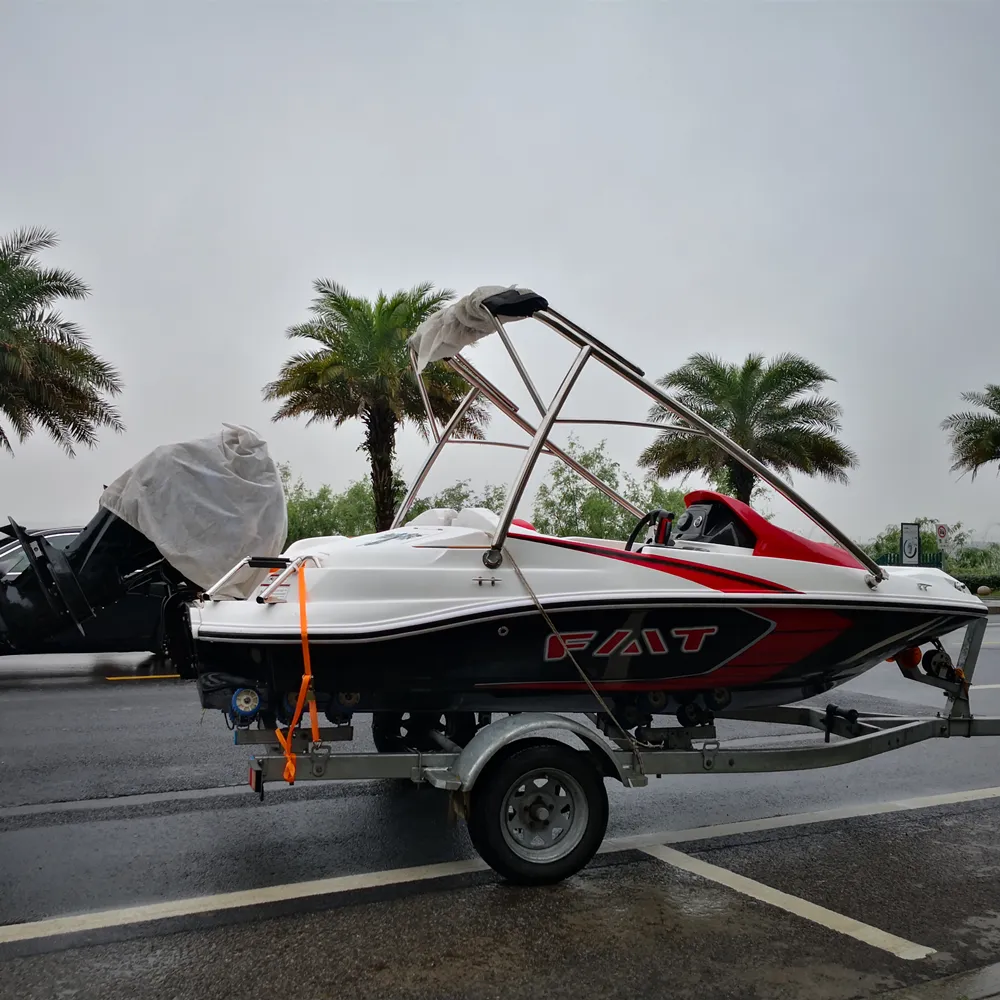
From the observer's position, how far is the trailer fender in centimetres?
438

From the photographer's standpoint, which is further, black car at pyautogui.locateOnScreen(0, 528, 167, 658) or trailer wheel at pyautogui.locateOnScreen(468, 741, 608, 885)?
black car at pyautogui.locateOnScreen(0, 528, 167, 658)

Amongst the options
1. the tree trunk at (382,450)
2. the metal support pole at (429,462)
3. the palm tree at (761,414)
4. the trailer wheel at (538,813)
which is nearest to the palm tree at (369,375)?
the tree trunk at (382,450)

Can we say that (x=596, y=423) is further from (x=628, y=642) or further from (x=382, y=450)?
(x=382, y=450)

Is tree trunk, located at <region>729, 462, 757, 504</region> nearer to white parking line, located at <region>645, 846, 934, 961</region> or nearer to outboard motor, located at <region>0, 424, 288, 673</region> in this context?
white parking line, located at <region>645, 846, 934, 961</region>

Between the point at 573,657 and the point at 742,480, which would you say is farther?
the point at 742,480

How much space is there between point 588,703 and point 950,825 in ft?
8.16

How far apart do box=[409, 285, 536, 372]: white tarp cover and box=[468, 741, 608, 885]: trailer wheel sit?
7.44 ft

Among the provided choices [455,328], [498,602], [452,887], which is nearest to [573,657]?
A: [498,602]

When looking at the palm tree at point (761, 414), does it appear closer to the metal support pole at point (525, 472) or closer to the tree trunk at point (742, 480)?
the tree trunk at point (742, 480)

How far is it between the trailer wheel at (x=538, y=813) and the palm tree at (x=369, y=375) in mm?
16300

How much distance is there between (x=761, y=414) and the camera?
2669 centimetres

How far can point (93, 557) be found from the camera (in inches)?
210

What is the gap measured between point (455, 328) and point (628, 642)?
80.8 inches

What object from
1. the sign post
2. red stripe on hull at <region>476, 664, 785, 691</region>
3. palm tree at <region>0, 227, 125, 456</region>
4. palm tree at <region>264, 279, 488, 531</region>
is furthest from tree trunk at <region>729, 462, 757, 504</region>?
red stripe on hull at <region>476, 664, 785, 691</region>
